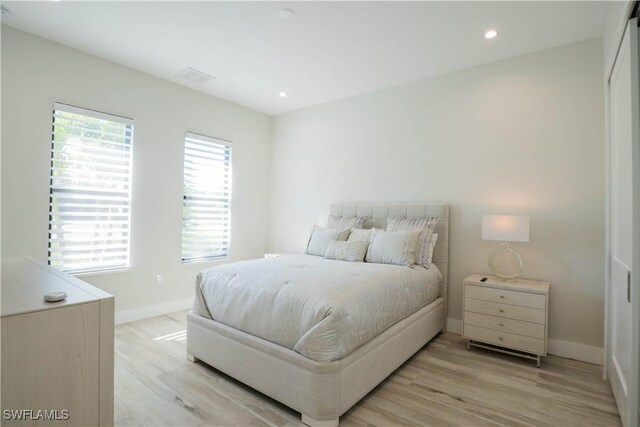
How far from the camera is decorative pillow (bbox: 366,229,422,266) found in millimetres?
3066

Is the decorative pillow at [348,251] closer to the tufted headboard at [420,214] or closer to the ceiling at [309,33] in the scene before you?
the tufted headboard at [420,214]

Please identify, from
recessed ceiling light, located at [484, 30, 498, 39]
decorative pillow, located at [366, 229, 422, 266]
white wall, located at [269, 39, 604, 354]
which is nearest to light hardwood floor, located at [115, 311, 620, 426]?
white wall, located at [269, 39, 604, 354]

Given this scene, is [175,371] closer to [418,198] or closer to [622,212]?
[418,198]

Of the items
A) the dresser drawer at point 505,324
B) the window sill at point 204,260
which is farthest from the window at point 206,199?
the dresser drawer at point 505,324

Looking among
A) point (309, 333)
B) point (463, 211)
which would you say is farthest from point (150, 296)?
point (463, 211)

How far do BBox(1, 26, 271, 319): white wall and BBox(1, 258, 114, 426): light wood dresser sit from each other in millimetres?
2411

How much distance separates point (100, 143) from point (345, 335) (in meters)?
3.21

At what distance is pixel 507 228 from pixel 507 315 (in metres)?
0.75

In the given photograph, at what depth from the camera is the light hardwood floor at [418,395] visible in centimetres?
196

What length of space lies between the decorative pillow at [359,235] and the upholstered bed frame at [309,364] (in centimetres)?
90

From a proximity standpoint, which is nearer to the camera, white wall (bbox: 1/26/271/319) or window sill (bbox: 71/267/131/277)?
white wall (bbox: 1/26/271/319)

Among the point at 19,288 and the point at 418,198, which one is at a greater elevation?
the point at 418,198

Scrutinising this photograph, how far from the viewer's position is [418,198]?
378 centimetres

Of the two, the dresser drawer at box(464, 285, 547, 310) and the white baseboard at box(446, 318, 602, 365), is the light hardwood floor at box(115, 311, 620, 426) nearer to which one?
the white baseboard at box(446, 318, 602, 365)
